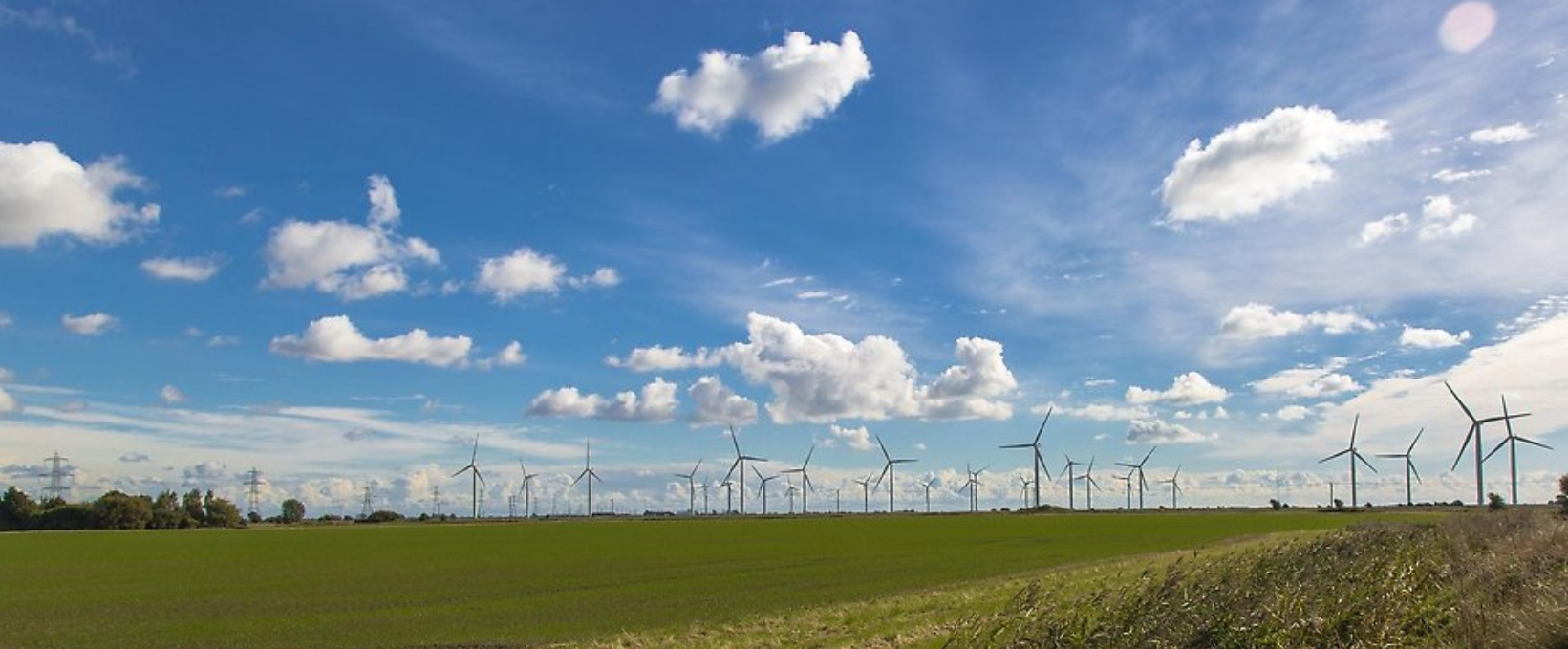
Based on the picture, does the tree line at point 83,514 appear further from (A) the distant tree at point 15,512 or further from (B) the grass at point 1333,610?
(B) the grass at point 1333,610

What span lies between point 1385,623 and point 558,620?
27.9 metres

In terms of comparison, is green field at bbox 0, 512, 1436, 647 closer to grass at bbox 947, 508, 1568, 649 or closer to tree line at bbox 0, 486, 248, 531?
grass at bbox 947, 508, 1568, 649

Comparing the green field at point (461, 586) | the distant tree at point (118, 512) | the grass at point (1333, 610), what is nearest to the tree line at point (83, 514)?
the distant tree at point (118, 512)

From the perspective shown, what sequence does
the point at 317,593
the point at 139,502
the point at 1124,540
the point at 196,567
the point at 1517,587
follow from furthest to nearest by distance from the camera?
the point at 139,502 < the point at 1124,540 < the point at 196,567 < the point at 317,593 < the point at 1517,587

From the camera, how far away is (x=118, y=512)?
193 metres

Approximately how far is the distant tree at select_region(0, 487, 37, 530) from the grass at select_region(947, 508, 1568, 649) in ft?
736

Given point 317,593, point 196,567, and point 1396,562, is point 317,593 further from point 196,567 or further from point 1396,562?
point 1396,562

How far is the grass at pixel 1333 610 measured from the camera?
17266mm

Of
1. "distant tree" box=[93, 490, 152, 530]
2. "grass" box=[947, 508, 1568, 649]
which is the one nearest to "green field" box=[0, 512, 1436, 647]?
"grass" box=[947, 508, 1568, 649]

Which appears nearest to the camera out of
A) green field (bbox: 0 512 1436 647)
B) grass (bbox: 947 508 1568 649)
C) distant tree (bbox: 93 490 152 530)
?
grass (bbox: 947 508 1568 649)

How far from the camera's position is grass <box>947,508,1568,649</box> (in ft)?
56.6

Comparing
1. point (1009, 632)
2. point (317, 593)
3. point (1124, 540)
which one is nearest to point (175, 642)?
point (317, 593)

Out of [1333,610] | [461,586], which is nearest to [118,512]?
[461,586]

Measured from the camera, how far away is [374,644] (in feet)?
110
